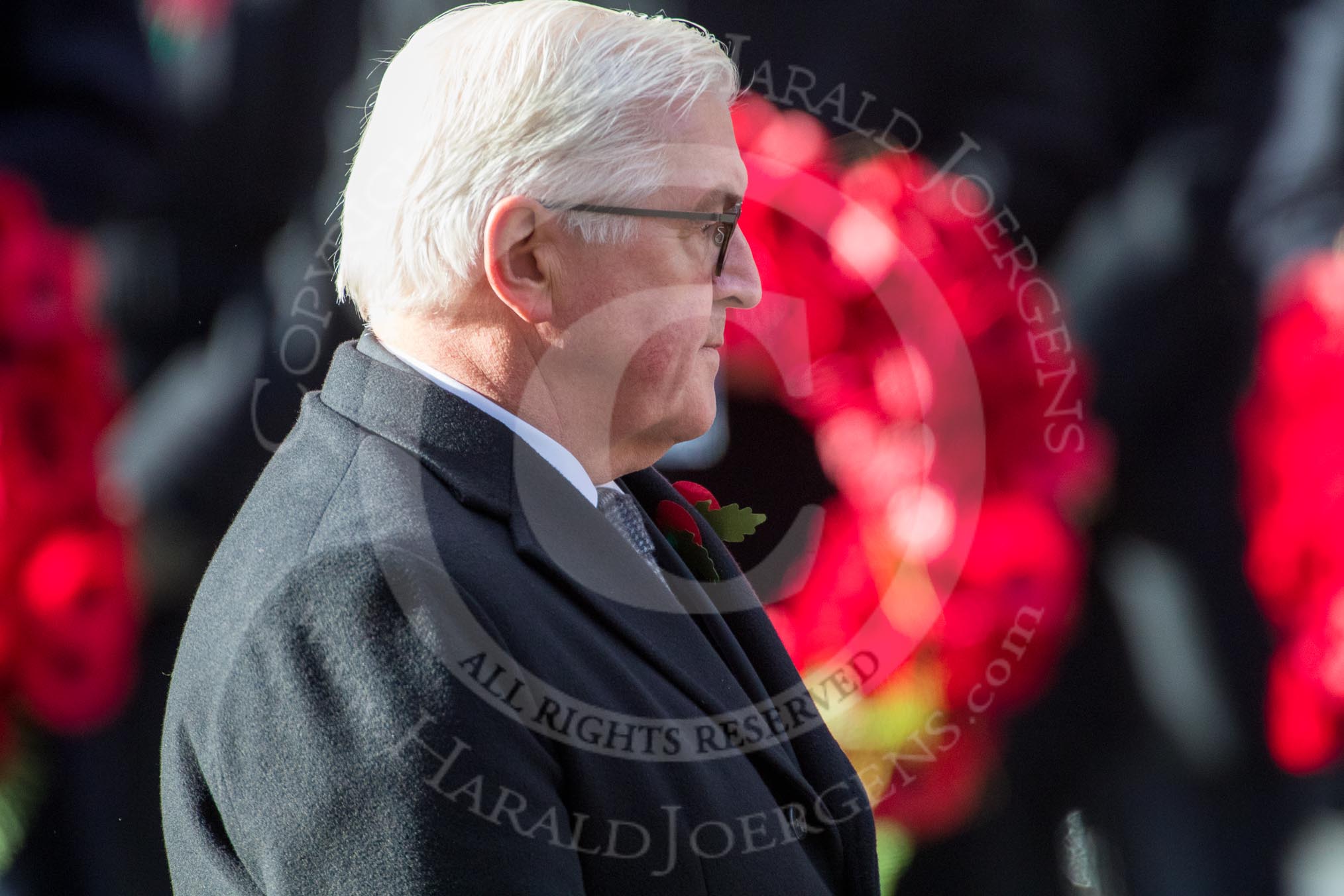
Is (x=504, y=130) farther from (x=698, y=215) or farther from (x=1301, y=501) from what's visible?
(x=1301, y=501)

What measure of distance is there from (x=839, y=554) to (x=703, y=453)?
0.97ft

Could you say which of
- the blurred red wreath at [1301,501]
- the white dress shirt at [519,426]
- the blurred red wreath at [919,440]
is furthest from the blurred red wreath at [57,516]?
the blurred red wreath at [1301,501]

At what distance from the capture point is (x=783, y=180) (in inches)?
78.5

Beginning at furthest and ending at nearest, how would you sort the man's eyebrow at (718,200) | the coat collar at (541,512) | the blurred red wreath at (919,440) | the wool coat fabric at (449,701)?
1. the blurred red wreath at (919,440)
2. the man's eyebrow at (718,200)
3. the coat collar at (541,512)
4. the wool coat fabric at (449,701)

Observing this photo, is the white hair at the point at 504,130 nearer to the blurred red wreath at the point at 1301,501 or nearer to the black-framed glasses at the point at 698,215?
the black-framed glasses at the point at 698,215

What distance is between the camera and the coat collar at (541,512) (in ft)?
3.43

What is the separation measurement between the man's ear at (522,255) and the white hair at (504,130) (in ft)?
0.04

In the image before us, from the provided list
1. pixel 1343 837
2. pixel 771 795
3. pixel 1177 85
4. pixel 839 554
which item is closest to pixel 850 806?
pixel 771 795

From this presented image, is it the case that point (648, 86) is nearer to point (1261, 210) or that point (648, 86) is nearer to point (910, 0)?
point (910, 0)

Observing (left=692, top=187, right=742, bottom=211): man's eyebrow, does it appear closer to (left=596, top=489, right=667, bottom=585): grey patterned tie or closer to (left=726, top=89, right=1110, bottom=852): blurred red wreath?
(left=596, top=489, right=667, bottom=585): grey patterned tie

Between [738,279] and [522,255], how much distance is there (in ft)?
0.84

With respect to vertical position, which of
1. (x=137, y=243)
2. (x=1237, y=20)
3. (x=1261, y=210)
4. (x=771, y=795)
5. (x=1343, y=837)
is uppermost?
(x=1237, y=20)

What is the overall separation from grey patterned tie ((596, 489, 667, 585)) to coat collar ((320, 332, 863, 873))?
0.11 m

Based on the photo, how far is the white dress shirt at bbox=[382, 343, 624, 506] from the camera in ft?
3.62
